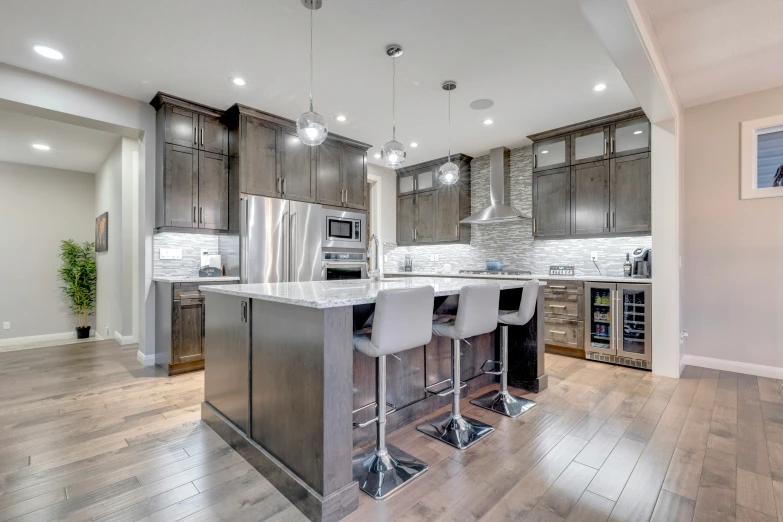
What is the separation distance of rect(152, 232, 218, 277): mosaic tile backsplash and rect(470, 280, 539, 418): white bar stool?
3.35 meters

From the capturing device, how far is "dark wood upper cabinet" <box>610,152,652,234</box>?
3.96 metres

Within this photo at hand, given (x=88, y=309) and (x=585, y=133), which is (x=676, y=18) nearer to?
(x=585, y=133)

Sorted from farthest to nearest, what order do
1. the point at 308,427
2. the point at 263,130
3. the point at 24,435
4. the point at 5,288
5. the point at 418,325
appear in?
the point at 5,288 < the point at 263,130 < the point at 24,435 < the point at 418,325 < the point at 308,427

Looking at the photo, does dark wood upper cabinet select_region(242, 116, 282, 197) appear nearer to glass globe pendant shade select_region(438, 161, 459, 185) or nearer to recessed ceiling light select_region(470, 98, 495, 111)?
glass globe pendant shade select_region(438, 161, 459, 185)

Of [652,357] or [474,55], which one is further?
[652,357]

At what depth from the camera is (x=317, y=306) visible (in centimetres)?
144

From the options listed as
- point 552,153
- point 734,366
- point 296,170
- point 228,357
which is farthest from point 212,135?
point 734,366

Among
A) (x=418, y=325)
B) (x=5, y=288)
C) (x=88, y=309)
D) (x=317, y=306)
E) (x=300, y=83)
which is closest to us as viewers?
(x=317, y=306)

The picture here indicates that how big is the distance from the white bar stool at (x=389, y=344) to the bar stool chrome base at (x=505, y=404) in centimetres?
92

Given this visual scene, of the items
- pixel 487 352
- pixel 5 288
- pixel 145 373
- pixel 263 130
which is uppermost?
pixel 263 130

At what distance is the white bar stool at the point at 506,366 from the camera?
2.53 m

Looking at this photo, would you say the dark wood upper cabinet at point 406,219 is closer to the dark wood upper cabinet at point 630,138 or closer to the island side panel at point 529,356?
the dark wood upper cabinet at point 630,138

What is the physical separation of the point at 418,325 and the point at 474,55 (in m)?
2.40

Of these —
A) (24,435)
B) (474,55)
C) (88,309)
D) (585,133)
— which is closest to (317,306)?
(24,435)
